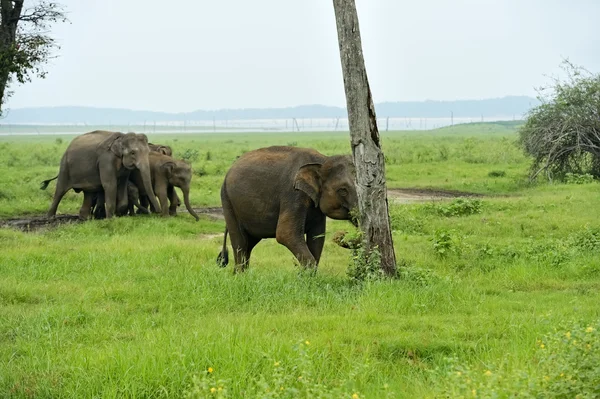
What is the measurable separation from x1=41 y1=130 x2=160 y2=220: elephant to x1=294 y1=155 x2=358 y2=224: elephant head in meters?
8.67

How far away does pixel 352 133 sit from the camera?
10.6 meters

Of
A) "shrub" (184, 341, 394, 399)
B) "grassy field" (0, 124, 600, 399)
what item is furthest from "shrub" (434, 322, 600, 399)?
"shrub" (184, 341, 394, 399)

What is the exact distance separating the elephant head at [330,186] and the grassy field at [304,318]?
101cm

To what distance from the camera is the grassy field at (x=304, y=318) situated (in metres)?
6.32

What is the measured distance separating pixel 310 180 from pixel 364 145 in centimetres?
102

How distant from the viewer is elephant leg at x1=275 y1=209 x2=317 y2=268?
11.0 m

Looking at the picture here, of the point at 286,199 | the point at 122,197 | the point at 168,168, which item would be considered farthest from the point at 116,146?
the point at 286,199

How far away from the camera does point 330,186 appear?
11.0 m

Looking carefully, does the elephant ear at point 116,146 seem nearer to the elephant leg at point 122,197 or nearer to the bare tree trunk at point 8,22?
the elephant leg at point 122,197

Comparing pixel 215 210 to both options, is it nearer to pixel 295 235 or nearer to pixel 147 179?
pixel 147 179

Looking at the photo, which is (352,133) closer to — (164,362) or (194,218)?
(164,362)

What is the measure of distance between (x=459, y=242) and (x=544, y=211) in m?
4.85

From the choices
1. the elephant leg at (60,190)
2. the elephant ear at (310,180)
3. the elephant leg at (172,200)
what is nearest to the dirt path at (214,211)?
the elephant leg at (60,190)

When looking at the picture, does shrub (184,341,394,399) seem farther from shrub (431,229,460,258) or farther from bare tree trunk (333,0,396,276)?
shrub (431,229,460,258)
